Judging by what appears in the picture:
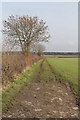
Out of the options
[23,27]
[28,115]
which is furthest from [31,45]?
[28,115]

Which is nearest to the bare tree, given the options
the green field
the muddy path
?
the green field

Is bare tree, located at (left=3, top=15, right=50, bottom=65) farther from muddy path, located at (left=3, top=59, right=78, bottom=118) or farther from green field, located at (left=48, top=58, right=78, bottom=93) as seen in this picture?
muddy path, located at (left=3, top=59, right=78, bottom=118)

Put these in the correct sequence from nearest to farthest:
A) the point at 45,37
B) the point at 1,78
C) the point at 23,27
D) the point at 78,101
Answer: the point at 78,101 < the point at 1,78 < the point at 23,27 < the point at 45,37

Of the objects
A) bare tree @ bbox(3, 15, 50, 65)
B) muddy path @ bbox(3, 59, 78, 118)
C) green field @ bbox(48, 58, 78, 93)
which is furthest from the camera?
bare tree @ bbox(3, 15, 50, 65)

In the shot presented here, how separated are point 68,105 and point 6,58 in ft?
18.9

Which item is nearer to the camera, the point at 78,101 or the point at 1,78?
the point at 78,101

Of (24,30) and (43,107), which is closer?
(43,107)

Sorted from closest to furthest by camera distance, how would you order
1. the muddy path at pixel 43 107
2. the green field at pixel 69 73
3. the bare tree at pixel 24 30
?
the muddy path at pixel 43 107 → the green field at pixel 69 73 → the bare tree at pixel 24 30

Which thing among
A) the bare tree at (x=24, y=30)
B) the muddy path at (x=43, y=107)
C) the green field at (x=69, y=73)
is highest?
the bare tree at (x=24, y=30)

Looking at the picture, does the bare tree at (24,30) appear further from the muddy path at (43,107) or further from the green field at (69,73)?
the muddy path at (43,107)

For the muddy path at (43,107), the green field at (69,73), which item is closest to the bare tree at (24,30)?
the green field at (69,73)

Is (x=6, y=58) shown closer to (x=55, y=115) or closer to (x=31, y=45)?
(x=55, y=115)

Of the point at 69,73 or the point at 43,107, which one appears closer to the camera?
the point at 43,107

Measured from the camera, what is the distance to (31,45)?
33.0 meters
